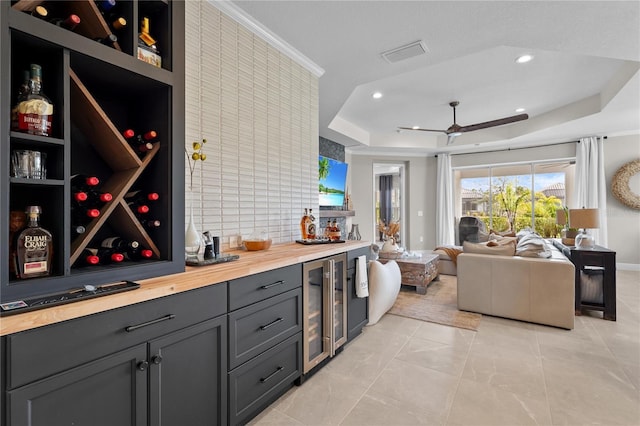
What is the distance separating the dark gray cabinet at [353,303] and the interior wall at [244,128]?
1.97ft

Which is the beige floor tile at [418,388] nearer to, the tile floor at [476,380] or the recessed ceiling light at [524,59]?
the tile floor at [476,380]

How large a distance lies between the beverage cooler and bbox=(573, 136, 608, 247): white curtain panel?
604 cm

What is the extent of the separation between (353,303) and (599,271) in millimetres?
2792

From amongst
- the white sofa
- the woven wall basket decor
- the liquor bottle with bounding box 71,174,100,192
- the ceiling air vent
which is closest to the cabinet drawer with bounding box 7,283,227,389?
the liquor bottle with bounding box 71,174,100,192

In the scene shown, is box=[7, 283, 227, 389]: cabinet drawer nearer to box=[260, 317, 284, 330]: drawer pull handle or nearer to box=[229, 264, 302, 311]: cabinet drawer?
box=[229, 264, 302, 311]: cabinet drawer

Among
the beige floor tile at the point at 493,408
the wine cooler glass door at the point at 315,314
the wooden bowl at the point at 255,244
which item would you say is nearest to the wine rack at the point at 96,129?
the wooden bowl at the point at 255,244

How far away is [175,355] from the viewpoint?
1.21 meters

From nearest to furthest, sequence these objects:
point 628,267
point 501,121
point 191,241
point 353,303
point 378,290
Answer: point 191,241 < point 353,303 < point 378,290 < point 501,121 < point 628,267

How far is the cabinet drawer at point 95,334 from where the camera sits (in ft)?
2.72

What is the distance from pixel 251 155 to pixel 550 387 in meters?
2.62

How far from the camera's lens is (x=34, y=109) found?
997 mm

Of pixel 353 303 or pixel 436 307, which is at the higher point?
pixel 353 303

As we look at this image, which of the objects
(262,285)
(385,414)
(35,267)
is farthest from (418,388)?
(35,267)

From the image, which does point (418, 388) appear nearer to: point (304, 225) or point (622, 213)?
point (304, 225)
